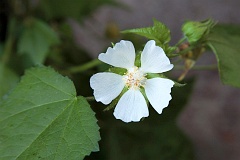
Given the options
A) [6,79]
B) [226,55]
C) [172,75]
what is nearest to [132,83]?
[226,55]

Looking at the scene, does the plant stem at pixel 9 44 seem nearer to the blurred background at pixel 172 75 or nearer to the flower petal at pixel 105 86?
the blurred background at pixel 172 75

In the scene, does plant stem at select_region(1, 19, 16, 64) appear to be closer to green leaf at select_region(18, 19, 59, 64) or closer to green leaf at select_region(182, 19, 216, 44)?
green leaf at select_region(18, 19, 59, 64)

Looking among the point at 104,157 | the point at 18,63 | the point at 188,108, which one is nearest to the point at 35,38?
the point at 18,63

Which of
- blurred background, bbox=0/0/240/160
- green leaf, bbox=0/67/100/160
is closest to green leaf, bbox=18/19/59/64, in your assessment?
blurred background, bbox=0/0/240/160

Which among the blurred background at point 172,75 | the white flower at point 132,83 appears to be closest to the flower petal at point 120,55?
the white flower at point 132,83

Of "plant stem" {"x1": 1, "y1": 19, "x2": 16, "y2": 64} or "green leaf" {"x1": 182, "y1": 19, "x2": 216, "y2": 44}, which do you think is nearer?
"green leaf" {"x1": 182, "y1": 19, "x2": 216, "y2": 44}

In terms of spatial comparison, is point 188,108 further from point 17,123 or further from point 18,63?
point 17,123

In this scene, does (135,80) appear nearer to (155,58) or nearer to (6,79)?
(155,58)
